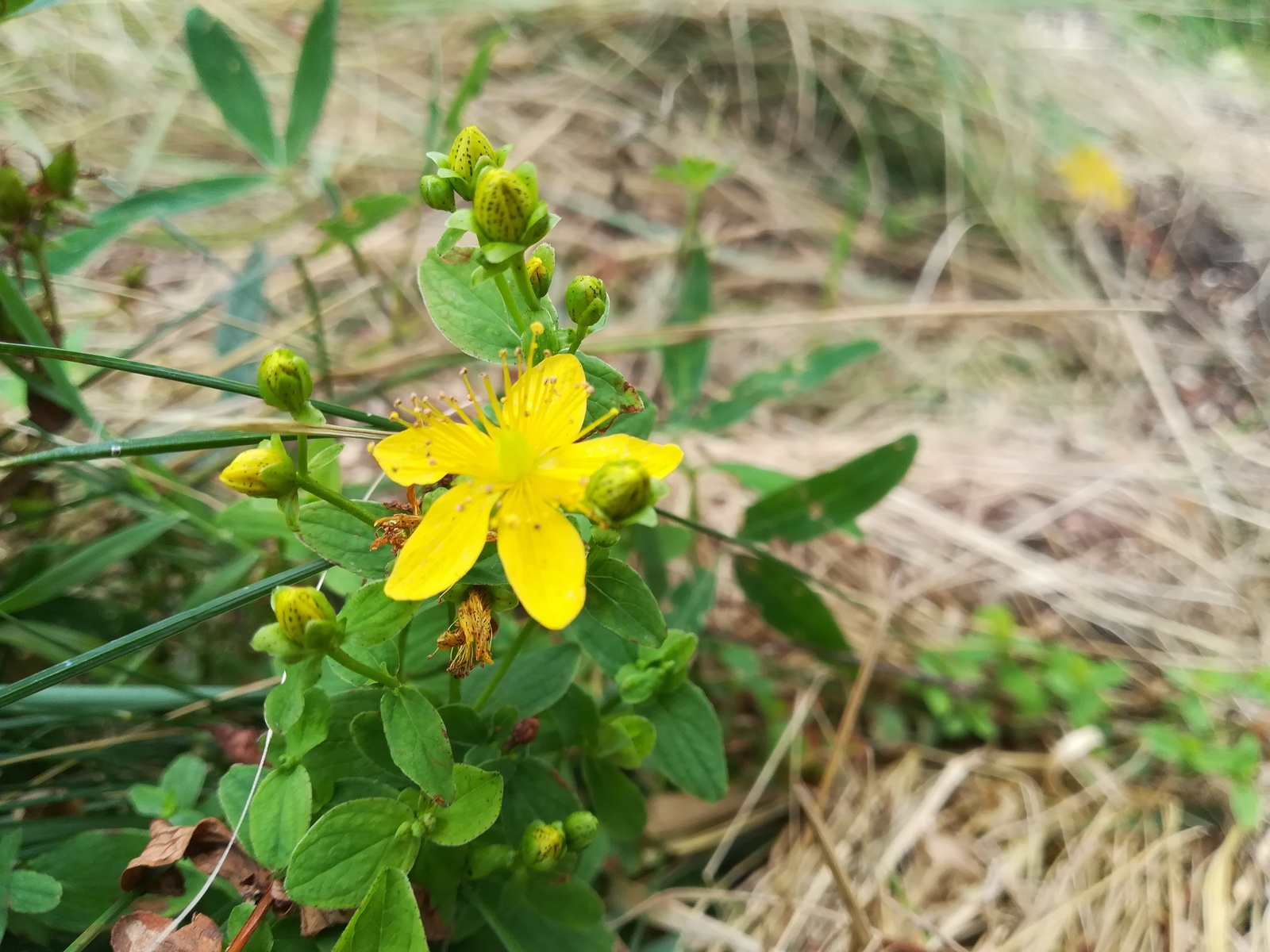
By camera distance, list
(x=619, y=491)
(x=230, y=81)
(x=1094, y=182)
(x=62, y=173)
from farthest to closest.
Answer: (x=1094, y=182) < (x=230, y=81) < (x=62, y=173) < (x=619, y=491)

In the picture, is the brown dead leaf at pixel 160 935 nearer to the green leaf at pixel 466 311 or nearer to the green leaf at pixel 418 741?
the green leaf at pixel 418 741

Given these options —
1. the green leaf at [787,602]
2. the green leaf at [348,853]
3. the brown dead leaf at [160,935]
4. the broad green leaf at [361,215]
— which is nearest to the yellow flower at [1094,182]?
the green leaf at [787,602]

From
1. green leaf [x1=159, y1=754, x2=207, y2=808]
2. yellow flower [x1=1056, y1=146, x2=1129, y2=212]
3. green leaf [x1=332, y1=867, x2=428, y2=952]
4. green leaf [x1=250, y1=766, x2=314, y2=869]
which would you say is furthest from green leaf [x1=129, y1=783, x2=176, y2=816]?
yellow flower [x1=1056, y1=146, x2=1129, y2=212]

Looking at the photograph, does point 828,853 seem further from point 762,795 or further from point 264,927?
point 264,927

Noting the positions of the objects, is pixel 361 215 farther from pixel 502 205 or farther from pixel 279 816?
pixel 279 816

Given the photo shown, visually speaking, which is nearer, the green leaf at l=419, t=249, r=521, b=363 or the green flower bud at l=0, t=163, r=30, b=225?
the green leaf at l=419, t=249, r=521, b=363

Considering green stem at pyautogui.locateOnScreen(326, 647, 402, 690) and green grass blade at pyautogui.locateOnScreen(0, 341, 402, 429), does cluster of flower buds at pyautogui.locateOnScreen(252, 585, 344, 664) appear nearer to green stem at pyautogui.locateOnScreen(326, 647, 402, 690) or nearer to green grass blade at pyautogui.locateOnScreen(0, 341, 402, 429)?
green stem at pyautogui.locateOnScreen(326, 647, 402, 690)

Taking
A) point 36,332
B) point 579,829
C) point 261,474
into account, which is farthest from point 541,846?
point 36,332
